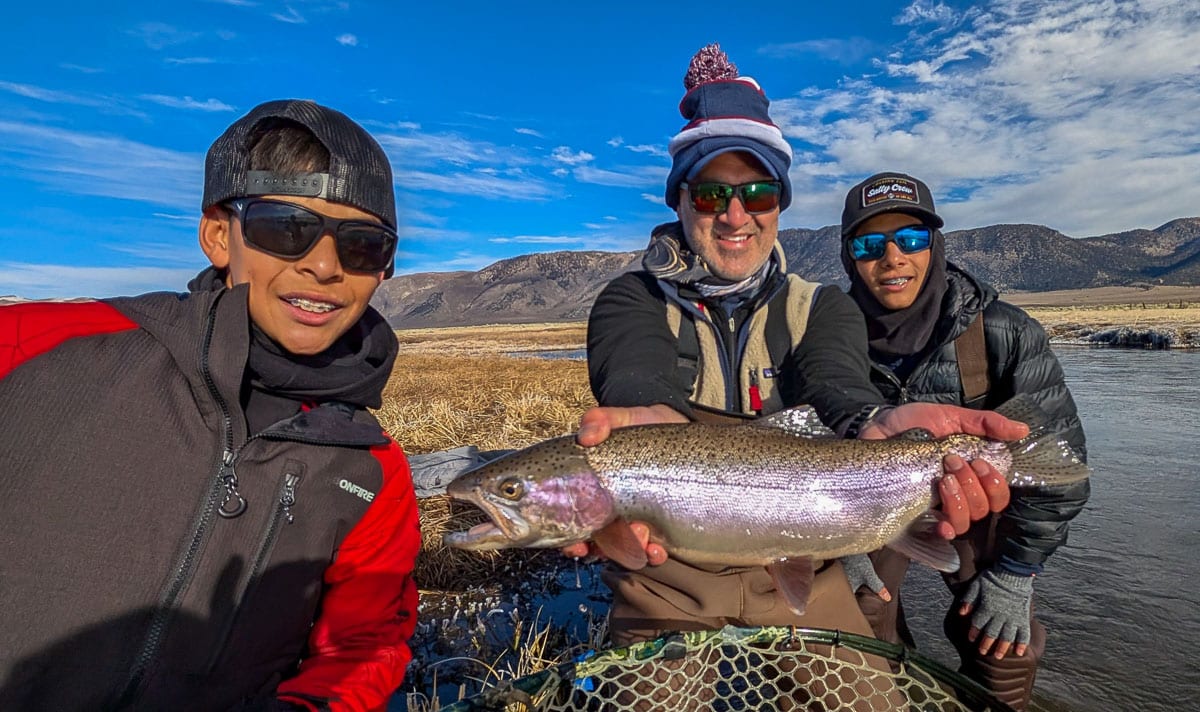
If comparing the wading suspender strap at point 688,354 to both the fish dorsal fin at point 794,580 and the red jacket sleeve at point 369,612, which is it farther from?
the red jacket sleeve at point 369,612

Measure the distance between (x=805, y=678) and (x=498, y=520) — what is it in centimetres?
167

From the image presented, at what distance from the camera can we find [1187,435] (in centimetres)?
1046

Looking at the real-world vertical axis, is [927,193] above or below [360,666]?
above

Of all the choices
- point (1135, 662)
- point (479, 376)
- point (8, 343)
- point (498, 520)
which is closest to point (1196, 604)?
point (1135, 662)

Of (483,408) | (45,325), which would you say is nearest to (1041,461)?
(45,325)

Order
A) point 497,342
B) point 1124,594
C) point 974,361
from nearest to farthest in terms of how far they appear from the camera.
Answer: point 974,361
point 1124,594
point 497,342

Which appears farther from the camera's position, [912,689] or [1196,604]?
[1196,604]

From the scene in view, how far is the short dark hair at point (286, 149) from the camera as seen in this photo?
256 cm

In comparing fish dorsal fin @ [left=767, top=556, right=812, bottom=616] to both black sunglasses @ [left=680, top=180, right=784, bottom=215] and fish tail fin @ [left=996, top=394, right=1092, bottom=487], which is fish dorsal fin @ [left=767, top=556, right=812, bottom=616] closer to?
fish tail fin @ [left=996, top=394, right=1092, bottom=487]

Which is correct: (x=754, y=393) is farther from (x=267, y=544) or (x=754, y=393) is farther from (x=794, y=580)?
(x=267, y=544)

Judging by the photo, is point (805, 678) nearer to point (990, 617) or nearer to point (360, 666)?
point (990, 617)

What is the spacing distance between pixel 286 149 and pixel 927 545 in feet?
11.6

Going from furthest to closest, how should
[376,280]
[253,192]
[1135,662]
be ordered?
[1135,662] → [376,280] → [253,192]

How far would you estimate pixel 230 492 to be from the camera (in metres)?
2.33
